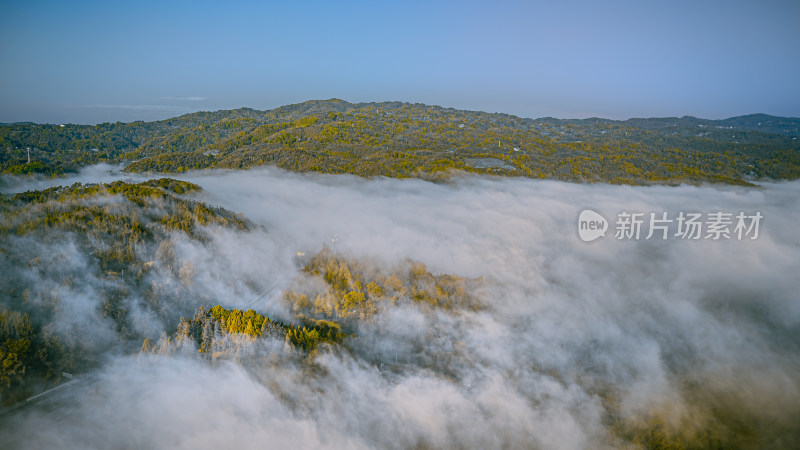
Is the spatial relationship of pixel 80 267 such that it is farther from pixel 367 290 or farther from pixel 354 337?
pixel 367 290

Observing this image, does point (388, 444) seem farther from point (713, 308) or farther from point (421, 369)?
point (713, 308)

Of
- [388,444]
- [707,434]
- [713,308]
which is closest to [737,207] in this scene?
[713,308]

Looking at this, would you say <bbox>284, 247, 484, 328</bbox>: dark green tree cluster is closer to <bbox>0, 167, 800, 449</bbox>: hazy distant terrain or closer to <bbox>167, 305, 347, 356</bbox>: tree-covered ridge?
<bbox>0, 167, 800, 449</bbox>: hazy distant terrain

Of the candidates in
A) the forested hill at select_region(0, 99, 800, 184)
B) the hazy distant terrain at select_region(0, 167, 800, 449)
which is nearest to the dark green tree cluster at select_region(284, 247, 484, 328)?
the hazy distant terrain at select_region(0, 167, 800, 449)

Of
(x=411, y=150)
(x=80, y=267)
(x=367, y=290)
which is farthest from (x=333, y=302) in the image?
(x=411, y=150)

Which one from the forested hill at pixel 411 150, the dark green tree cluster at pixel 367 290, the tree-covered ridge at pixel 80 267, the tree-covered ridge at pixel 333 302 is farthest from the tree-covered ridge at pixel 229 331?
the forested hill at pixel 411 150

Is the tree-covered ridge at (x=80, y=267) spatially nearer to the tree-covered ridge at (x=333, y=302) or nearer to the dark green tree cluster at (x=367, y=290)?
the tree-covered ridge at (x=333, y=302)
